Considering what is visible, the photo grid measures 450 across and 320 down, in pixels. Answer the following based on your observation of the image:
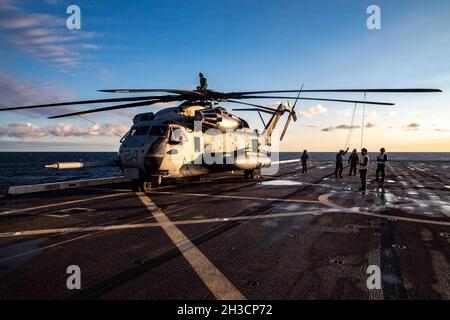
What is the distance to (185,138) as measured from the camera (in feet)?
47.5

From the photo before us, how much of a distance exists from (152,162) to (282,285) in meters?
9.52

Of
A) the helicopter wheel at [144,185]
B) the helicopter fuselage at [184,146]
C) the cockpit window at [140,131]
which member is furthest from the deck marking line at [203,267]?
the cockpit window at [140,131]

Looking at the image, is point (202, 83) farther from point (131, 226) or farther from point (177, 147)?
point (131, 226)

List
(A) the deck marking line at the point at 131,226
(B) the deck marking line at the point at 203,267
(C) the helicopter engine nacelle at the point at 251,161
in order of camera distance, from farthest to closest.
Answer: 1. (C) the helicopter engine nacelle at the point at 251,161
2. (A) the deck marking line at the point at 131,226
3. (B) the deck marking line at the point at 203,267

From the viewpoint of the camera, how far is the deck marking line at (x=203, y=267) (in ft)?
13.0

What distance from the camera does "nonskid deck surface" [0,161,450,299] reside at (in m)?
4.12

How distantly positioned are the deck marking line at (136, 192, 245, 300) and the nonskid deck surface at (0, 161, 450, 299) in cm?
2

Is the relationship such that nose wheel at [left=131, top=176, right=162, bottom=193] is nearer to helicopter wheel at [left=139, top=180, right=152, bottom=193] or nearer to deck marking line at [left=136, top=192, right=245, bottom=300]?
helicopter wheel at [left=139, top=180, right=152, bottom=193]

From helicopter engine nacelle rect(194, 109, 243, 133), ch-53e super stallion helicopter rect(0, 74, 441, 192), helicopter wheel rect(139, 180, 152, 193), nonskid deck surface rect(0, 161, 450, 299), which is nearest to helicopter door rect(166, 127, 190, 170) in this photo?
ch-53e super stallion helicopter rect(0, 74, 441, 192)

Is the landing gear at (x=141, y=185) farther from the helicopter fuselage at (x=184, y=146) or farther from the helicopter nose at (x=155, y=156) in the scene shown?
the helicopter nose at (x=155, y=156)

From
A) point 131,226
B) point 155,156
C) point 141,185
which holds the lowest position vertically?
point 131,226

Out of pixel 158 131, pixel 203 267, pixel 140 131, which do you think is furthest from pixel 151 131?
pixel 203 267

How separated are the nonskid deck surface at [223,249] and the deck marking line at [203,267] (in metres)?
0.02

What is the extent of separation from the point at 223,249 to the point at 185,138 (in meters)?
9.31
